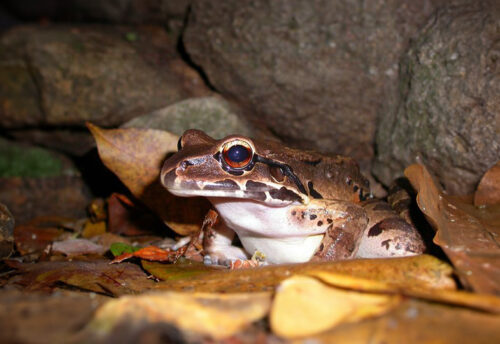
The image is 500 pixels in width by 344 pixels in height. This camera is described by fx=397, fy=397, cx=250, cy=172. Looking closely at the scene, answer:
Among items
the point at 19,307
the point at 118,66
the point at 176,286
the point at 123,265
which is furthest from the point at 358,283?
the point at 118,66

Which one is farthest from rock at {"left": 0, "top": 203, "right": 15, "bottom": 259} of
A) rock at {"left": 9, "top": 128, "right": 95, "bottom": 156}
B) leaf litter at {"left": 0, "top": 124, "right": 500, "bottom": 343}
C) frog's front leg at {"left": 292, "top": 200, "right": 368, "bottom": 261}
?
frog's front leg at {"left": 292, "top": 200, "right": 368, "bottom": 261}

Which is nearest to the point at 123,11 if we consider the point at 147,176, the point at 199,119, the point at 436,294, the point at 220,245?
the point at 199,119

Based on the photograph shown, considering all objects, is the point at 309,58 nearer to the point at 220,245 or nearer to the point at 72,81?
the point at 220,245

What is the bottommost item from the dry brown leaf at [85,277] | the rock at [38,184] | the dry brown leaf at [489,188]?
the rock at [38,184]

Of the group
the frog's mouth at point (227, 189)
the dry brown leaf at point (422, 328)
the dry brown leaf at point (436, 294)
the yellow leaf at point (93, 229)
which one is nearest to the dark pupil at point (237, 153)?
the frog's mouth at point (227, 189)

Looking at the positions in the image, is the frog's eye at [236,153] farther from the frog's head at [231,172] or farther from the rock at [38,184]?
the rock at [38,184]

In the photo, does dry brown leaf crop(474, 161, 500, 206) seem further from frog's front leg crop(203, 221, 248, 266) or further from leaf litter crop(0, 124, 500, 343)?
frog's front leg crop(203, 221, 248, 266)
